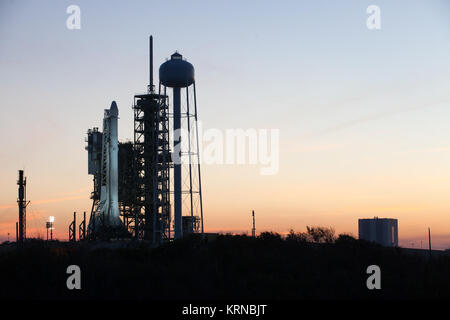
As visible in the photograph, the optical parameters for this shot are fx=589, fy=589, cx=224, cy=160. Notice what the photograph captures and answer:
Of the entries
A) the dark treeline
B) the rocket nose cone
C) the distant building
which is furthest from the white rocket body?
the distant building

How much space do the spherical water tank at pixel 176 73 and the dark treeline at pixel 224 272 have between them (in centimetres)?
1794

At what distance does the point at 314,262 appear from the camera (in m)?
42.7

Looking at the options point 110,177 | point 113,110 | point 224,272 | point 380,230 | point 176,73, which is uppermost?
point 176,73

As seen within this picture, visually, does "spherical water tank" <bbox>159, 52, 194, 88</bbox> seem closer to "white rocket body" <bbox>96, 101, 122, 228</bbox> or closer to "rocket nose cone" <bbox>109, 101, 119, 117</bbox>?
"rocket nose cone" <bbox>109, 101, 119, 117</bbox>

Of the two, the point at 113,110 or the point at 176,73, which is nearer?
the point at 176,73

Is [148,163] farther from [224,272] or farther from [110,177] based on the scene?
[224,272]

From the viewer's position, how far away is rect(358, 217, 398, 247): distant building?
14425cm

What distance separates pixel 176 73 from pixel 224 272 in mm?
26646

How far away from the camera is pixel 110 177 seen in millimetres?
73250

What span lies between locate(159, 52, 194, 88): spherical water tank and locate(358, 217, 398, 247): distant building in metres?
95.1

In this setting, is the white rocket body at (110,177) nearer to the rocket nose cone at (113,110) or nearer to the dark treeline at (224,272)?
the rocket nose cone at (113,110)

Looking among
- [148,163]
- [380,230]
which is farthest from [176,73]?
[380,230]
